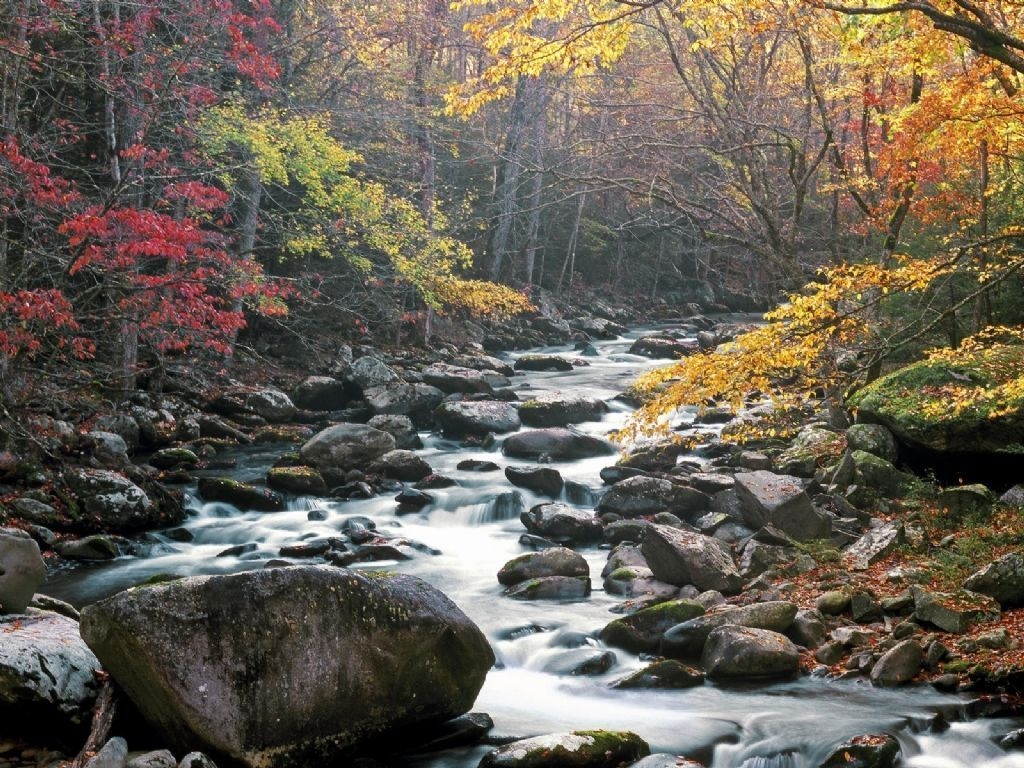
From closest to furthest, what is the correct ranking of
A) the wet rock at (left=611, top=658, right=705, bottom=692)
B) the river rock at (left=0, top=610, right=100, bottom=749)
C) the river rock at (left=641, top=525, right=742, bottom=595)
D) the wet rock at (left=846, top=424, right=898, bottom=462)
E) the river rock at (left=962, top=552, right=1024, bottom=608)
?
the river rock at (left=0, top=610, right=100, bottom=749) → the wet rock at (left=611, top=658, right=705, bottom=692) → the river rock at (left=962, top=552, right=1024, bottom=608) → the river rock at (left=641, top=525, right=742, bottom=595) → the wet rock at (left=846, top=424, right=898, bottom=462)

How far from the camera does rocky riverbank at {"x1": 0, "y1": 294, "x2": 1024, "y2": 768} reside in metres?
6.48

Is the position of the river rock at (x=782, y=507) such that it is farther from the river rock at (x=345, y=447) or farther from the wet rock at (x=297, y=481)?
the river rock at (x=345, y=447)

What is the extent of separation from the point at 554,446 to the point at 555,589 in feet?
21.3

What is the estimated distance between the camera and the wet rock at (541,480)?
48.9ft

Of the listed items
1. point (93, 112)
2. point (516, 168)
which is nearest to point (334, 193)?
point (93, 112)

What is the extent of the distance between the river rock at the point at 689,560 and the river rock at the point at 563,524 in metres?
1.92

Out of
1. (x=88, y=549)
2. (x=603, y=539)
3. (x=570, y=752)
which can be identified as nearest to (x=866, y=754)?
(x=570, y=752)

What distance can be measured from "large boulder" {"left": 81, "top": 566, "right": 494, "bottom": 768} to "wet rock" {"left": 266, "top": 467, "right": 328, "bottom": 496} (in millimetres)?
7830

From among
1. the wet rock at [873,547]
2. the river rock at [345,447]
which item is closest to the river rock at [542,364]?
the river rock at [345,447]

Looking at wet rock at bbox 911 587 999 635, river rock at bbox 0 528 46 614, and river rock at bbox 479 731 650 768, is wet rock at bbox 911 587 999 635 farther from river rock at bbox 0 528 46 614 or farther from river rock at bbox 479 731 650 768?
river rock at bbox 0 528 46 614

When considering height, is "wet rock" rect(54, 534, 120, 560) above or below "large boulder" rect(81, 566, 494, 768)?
below

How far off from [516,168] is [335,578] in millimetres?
24620

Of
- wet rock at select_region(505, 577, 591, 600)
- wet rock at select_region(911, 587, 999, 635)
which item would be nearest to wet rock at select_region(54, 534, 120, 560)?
wet rock at select_region(505, 577, 591, 600)

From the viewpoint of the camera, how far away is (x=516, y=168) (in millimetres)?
29609
